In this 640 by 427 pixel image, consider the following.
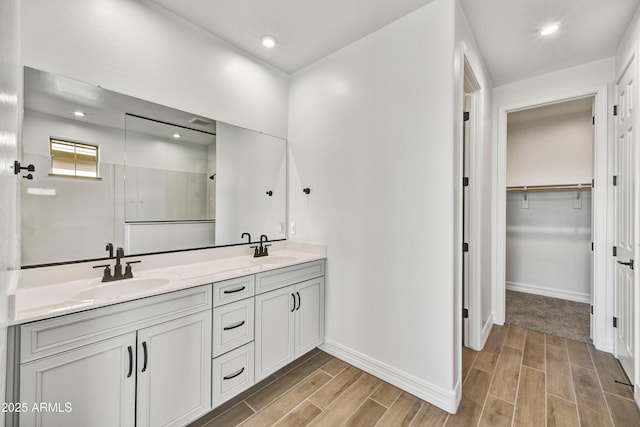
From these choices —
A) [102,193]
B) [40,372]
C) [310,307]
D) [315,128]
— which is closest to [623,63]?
[315,128]

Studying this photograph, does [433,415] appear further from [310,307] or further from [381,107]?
[381,107]

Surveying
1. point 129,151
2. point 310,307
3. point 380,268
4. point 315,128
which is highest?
point 315,128

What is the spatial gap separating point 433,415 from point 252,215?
204 cm

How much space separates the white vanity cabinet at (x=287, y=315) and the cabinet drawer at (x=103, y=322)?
1.58ft

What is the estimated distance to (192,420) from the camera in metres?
1.51

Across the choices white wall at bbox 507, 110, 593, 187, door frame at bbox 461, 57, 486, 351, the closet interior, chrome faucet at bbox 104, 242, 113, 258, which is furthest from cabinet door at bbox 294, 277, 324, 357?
white wall at bbox 507, 110, 593, 187

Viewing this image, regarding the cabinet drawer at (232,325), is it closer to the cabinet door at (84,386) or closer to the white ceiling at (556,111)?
the cabinet door at (84,386)

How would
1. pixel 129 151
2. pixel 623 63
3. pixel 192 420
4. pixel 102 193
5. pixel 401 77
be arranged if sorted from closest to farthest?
pixel 192 420
pixel 102 193
pixel 129 151
pixel 401 77
pixel 623 63

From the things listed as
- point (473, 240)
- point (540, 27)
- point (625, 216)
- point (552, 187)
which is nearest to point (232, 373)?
point (473, 240)

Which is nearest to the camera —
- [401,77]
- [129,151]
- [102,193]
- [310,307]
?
[102,193]

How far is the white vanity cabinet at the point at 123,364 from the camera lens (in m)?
1.07

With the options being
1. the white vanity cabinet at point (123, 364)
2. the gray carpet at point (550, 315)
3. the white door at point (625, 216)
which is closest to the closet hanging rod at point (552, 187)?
the white door at point (625, 216)

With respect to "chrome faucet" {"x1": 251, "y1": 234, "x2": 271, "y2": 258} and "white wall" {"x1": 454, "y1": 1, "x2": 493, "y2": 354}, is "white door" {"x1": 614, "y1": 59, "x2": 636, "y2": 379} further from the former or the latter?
"chrome faucet" {"x1": 251, "y1": 234, "x2": 271, "y2": 258}

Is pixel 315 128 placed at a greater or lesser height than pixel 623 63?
lesser
